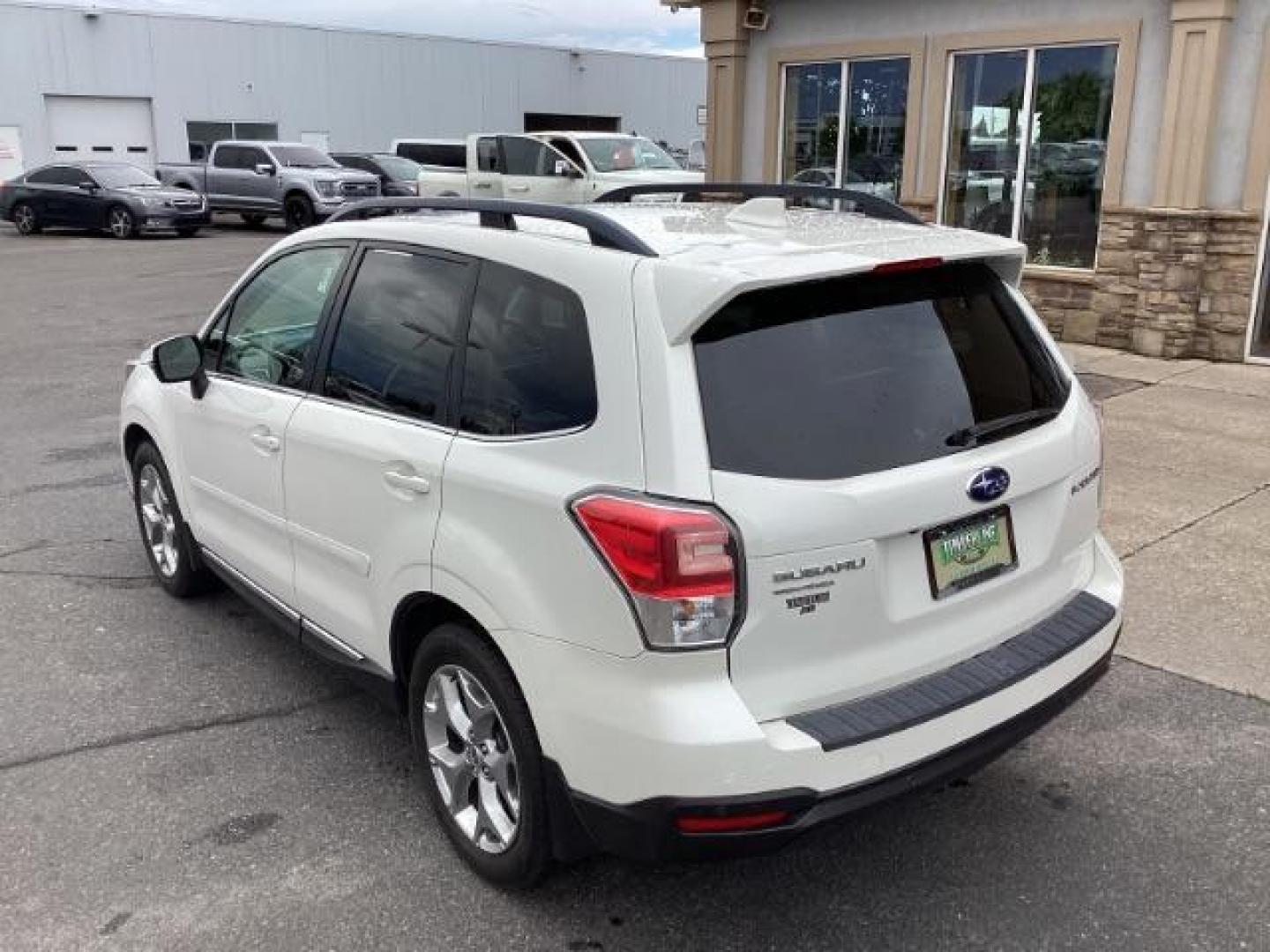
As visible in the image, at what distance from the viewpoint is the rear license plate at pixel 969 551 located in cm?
272

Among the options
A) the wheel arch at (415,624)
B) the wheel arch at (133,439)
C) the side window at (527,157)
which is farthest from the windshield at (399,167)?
the wheel arch at (415,624)

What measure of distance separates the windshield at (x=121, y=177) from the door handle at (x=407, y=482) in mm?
23455

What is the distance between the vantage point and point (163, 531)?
16.5 ft

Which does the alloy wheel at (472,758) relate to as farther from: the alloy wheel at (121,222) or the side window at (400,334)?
the alloy wheel at (121,222)

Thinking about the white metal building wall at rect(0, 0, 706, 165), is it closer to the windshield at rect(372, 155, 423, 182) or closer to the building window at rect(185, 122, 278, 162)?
the building window at rect(185, 122, 278, 162)

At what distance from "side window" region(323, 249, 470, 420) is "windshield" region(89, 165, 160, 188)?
22.9 meters

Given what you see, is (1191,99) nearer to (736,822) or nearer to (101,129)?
(736,822)

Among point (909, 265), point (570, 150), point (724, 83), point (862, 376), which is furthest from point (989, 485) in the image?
point (570, 150)

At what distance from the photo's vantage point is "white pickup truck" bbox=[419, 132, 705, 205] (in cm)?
1792

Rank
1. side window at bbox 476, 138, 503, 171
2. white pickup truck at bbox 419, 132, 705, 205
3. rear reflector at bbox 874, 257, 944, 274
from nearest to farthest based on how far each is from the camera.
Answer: rear reflector at bbox 874, 257, 944, 274 → white pickup truck at bbox 419, 132, 705, 205 → side window at bbox 476, 138, 503, 171

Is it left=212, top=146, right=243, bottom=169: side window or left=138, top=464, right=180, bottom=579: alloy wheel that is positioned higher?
left=212, top=146, right=243, bottom=169: side window

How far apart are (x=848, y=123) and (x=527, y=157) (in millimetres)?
7998

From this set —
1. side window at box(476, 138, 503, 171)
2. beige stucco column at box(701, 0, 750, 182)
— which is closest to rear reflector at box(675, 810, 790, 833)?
beige stucco column at box(701, 0, 750, 182)

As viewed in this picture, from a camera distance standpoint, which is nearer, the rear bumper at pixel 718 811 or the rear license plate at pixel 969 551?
the rear bumper at pixel 718 811
